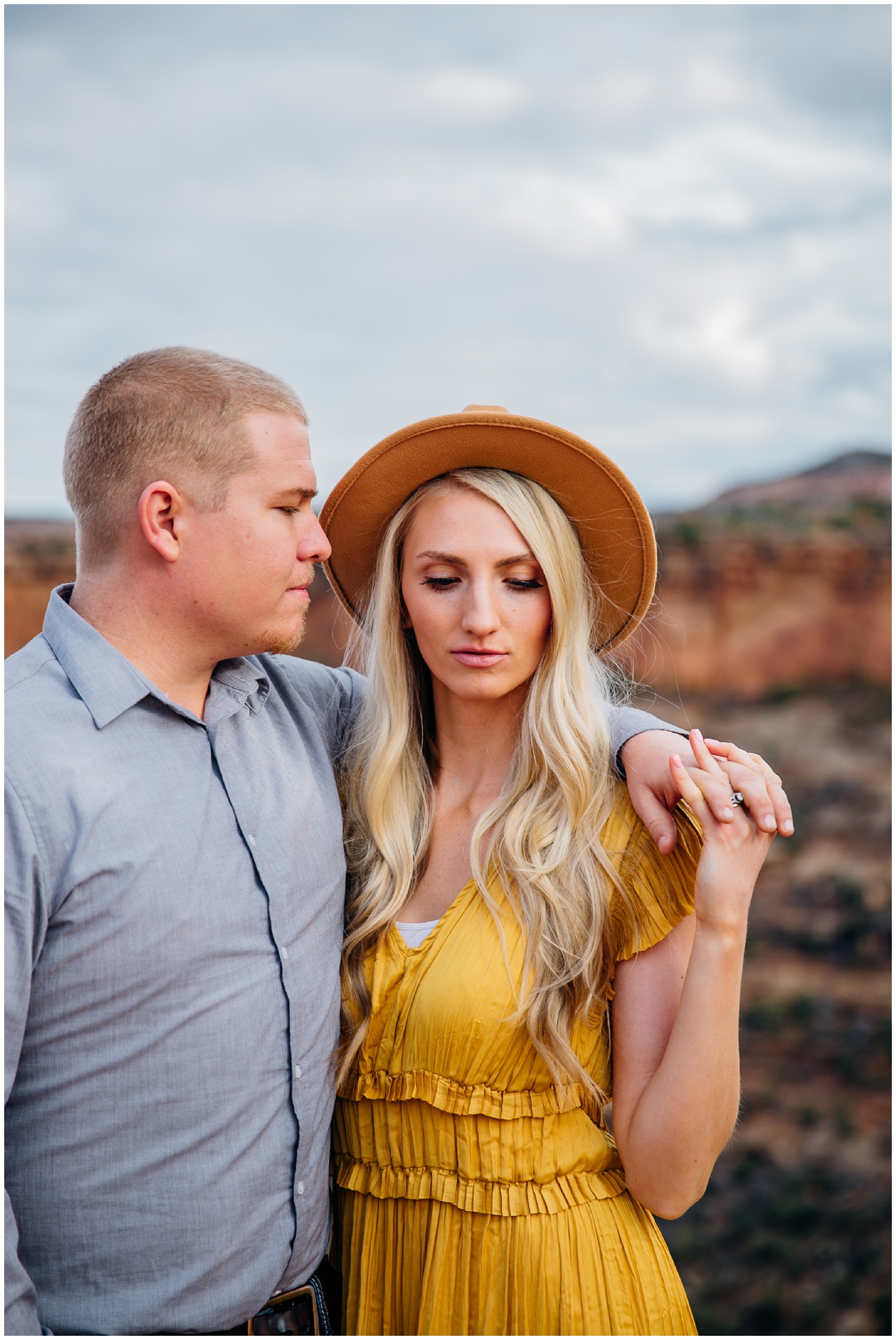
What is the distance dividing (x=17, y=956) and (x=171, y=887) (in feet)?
0.90

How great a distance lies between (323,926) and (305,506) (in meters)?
0.86

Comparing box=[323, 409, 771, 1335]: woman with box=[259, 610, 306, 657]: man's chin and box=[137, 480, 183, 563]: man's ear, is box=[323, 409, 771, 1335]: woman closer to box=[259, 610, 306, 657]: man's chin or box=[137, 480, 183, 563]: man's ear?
box=[259, 610, 306, 657]: man's chin

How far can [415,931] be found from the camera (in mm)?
2332

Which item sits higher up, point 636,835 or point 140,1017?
point 636,835

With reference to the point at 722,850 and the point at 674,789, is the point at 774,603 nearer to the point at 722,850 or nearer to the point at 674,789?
the point at 674,789

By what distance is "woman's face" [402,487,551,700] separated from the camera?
2377 mm

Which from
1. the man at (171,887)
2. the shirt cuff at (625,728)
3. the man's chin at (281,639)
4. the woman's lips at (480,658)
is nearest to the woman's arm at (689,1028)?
the man at (171,887)

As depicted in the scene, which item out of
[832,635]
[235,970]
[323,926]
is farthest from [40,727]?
[832,635]

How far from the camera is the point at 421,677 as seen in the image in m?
2.74

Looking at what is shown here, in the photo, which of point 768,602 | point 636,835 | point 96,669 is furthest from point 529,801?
point 768,602

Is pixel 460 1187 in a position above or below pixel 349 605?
below

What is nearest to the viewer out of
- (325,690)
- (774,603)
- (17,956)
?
(17,956)

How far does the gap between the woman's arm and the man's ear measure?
1.05 m

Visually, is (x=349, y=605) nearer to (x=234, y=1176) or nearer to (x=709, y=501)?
(x=234, y=1176)
